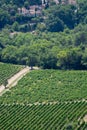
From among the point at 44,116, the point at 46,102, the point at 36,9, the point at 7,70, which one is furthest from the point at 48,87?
the point at 36,9

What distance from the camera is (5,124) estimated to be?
69.3 m

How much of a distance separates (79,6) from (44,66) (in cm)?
5340

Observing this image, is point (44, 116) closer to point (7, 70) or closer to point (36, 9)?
point (7, 70)

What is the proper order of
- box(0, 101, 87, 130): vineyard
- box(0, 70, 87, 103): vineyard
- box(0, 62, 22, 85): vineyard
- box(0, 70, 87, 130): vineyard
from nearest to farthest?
1. box(0, 101, 87, 130): vineyard
2. box(0, 70, 87, 130): vineyard
3. box(0, 70, 87, 103): vineyard
4. box(0, 62, 22, 85): vineyard

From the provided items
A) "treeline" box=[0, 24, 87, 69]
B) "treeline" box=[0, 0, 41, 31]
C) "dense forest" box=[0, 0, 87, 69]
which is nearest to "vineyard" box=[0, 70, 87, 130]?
"treeline" box=[0, 24, 87, 69]

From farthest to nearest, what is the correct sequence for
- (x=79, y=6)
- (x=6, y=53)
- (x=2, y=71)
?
(x=79, y=6)
(x=6, y=53)
(x=2, y=71)

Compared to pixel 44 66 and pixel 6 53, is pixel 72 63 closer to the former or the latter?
pixel 44 66

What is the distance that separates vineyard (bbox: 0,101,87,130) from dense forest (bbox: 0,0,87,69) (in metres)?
21.6

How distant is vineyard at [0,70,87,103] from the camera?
78125 mm

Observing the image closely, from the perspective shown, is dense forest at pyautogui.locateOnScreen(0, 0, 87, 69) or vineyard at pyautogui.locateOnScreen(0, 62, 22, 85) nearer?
vineyard at pyautogui.locateOnScreen(0, 62, 22, 85)

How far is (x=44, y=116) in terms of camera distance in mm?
70438

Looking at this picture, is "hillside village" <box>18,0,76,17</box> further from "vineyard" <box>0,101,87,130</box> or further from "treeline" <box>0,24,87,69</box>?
"vineyard" <box>0,101,87,130</box>

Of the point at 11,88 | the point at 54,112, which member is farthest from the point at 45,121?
the point at 11,88

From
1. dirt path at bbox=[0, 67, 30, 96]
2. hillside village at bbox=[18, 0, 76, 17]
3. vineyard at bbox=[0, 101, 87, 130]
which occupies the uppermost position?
vineyard at bbox=[0, 101, 87, 130]
